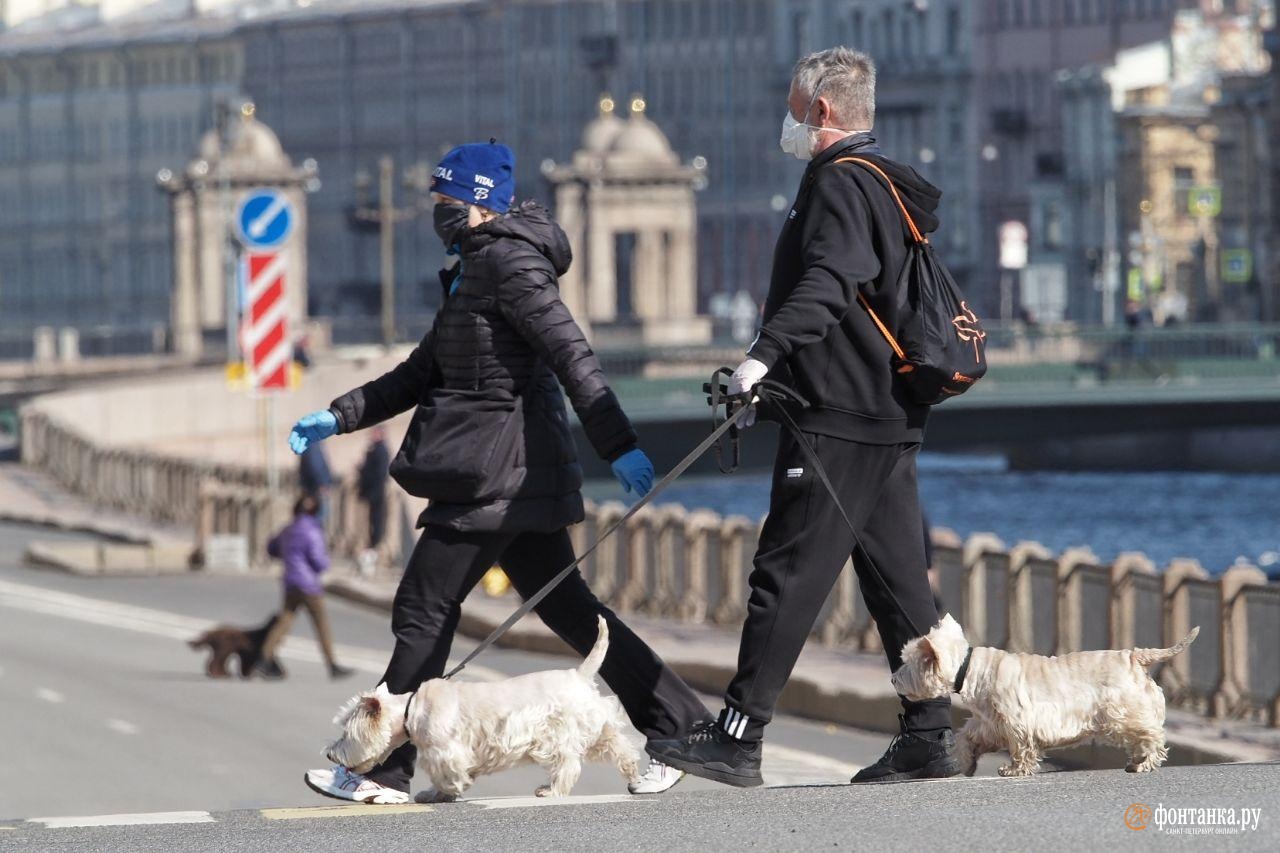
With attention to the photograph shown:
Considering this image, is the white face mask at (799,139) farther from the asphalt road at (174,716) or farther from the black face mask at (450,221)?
the asphalt road at (174,716)

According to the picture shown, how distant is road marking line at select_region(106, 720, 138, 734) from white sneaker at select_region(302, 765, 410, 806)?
842cm

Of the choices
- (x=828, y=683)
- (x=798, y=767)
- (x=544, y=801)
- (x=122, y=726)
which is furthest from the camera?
(x=122, y=726)

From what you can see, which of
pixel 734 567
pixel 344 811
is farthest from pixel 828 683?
pixel 344 811

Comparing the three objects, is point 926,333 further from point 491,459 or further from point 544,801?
point 544,801

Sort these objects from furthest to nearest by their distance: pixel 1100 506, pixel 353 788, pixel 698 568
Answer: pixel 1100 506 → pixel 698 568 → pixel 353 788

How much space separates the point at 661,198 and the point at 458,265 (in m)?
65.3

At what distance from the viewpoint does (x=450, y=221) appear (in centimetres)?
793

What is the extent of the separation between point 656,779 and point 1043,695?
101 centimetres

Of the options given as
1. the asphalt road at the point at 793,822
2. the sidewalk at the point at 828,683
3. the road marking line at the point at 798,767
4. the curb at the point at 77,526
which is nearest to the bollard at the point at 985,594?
the sidewalk at the point at 828,683

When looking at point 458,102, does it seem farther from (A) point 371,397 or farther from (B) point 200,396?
(A) point 371,397

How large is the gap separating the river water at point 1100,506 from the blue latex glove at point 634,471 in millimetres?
40609

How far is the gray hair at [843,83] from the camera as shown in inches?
300

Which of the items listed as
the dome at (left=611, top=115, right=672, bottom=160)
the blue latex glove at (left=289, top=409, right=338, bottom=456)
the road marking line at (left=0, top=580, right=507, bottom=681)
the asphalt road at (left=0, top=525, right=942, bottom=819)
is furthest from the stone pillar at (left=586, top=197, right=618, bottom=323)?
the blue latex glove at (left=289, top=409, right=338, bottom=456)

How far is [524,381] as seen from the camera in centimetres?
789
